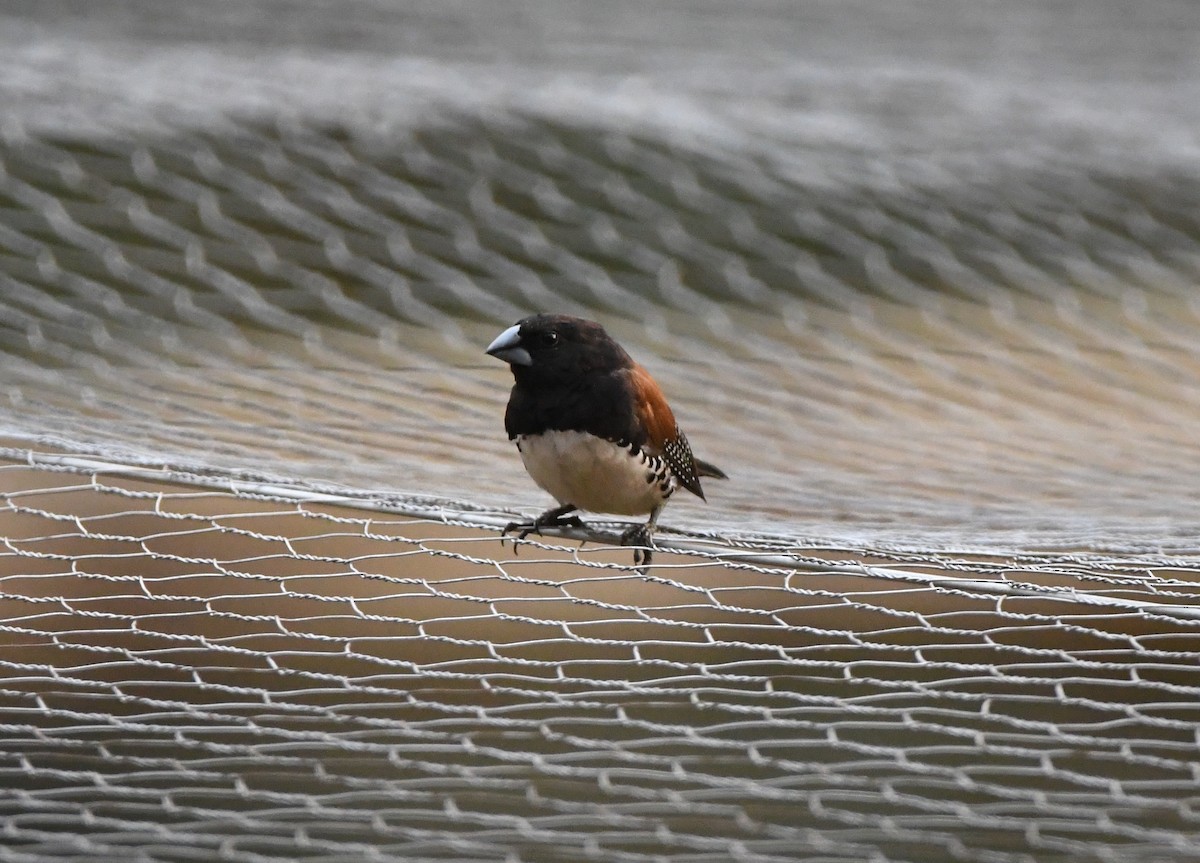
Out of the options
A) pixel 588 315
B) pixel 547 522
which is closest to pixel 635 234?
pixel 588 315

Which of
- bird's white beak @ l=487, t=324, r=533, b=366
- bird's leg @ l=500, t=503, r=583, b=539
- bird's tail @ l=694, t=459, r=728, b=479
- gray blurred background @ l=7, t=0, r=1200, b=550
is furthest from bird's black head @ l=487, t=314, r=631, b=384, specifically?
gray blurred background @ l=7, t=0, r=1200, b=550

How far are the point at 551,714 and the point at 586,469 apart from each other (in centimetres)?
89

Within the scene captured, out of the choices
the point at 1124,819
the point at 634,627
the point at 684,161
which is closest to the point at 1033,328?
the point at 684,161

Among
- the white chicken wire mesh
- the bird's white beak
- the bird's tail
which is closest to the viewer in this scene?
the white chicken wire mesh

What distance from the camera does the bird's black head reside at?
1582 millimetres

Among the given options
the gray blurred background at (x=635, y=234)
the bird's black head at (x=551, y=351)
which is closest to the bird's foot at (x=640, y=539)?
the bird's black head at (x=551, y=351)

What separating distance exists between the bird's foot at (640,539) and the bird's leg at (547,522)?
68 millimetres

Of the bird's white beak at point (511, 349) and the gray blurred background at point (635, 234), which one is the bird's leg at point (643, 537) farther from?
the gray blurred background at point (635, 234)

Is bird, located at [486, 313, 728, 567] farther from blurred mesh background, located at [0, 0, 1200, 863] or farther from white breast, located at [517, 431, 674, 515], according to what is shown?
blurred mesh background, located at [0, 0, 1200, 863]

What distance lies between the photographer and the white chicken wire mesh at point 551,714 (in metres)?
1.46

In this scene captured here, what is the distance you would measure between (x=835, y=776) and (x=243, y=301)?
1.49 metres

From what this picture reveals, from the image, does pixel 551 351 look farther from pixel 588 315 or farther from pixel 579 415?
pixel 588 315

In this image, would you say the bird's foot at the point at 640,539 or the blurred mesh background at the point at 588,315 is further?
the blurred mesh background at the point at 588,315

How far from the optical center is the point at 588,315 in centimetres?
283
